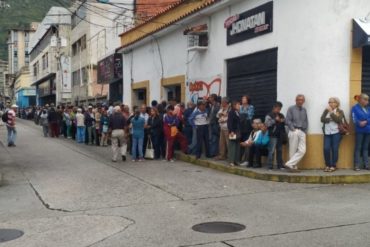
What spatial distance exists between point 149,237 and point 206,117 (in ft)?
24.9

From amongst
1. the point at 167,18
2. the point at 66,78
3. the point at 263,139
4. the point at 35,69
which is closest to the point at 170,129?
the point at 263,139

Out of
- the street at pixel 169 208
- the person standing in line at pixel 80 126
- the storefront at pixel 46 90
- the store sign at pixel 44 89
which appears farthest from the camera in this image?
the store sign at pixel 44 89

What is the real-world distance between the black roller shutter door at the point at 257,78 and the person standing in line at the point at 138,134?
9.21 ft

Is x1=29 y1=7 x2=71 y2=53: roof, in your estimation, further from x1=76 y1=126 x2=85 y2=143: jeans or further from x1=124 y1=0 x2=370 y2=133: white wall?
x1=124 y1=0 x2=370 y2=133: white wall

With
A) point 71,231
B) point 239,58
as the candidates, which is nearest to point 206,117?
point 239,58

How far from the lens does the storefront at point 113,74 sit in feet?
88.1

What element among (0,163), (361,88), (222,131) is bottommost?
(0,163)

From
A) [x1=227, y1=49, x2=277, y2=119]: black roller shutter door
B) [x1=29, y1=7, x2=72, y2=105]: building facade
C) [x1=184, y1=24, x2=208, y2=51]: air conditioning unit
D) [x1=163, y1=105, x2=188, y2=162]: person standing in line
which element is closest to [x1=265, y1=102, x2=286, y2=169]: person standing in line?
[x1=227, y1=49, x2=277, y2=119]: black roller shutter door

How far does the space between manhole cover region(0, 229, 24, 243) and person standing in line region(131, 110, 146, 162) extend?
25.4ft

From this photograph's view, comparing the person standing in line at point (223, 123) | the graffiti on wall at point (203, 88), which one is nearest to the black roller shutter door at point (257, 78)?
the graffiti on wall at point (203, 88)

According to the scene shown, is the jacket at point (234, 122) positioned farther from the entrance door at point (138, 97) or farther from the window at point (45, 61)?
the window at point (45, 61)

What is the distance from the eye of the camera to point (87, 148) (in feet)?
65.9

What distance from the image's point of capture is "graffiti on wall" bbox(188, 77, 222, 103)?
52.2 feet

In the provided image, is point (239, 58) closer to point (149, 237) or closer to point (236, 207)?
point (236, 207)
